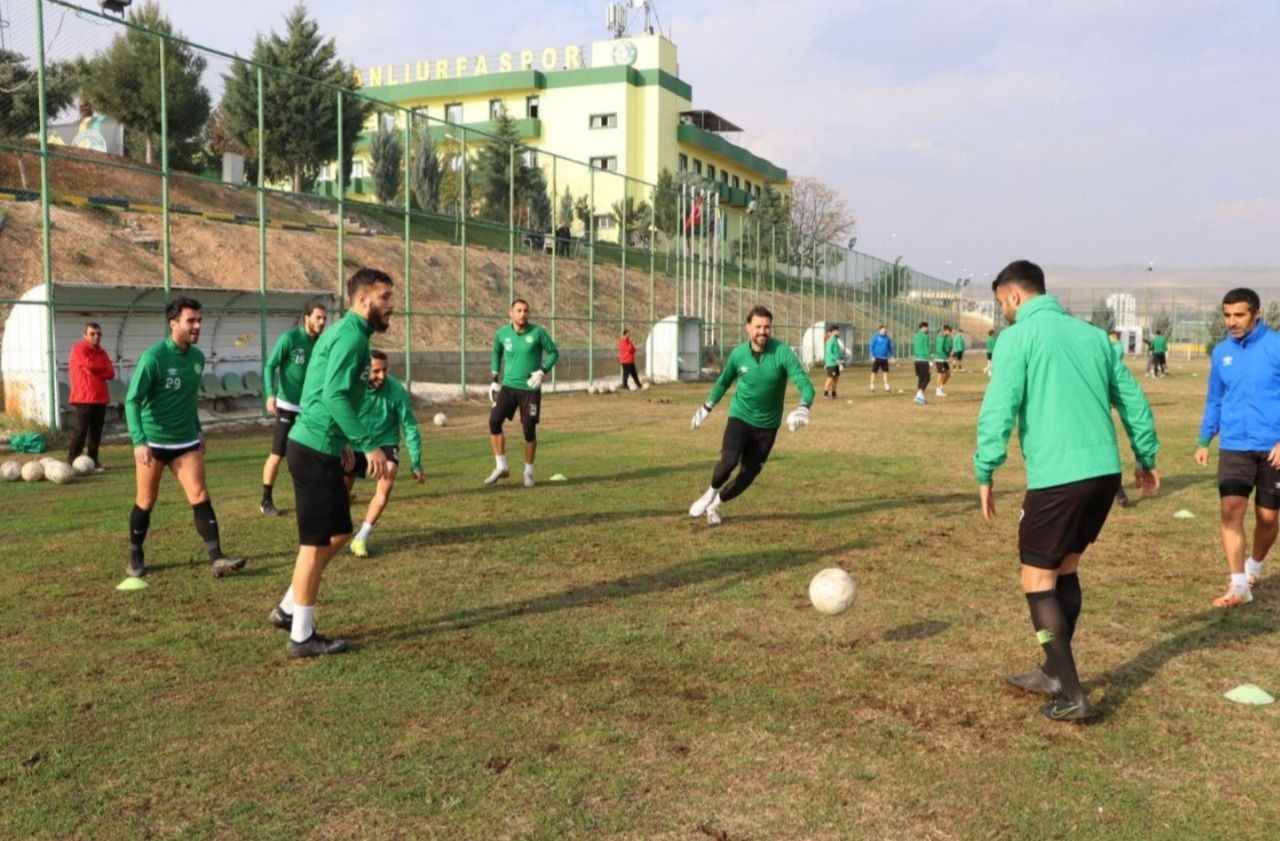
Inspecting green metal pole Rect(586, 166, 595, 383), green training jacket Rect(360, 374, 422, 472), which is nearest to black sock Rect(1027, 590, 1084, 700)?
green training jacket Rect(360, 374, 422, 472)

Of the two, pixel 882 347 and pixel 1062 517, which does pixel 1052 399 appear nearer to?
pixel 1062 517

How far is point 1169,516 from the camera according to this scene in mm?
10516

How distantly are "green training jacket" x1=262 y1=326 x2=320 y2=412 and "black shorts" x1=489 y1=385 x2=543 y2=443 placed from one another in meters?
2.57

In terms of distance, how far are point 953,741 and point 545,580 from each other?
3683 mm

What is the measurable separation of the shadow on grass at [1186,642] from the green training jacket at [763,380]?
402cm

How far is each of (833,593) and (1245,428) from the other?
3.32m

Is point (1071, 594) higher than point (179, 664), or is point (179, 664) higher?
point (1071, 594)

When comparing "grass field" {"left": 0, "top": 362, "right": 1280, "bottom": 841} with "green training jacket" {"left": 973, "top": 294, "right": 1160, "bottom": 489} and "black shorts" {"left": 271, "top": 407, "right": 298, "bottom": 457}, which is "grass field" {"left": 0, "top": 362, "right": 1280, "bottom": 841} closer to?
"black shorts" {"left": 271, "top": 407, "right": 298, "bottom": 457}

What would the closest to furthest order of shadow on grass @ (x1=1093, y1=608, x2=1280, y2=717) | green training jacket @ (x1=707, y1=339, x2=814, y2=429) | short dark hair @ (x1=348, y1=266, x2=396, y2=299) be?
shadow on grass @ (x1=1093, y1=608, x2=1280, y2=717)
short dark hair @ (x1=348, y1=266, x2=396, y2=299)
green training jacket @ (x1=707, y1=339, x2=814, y2=429)

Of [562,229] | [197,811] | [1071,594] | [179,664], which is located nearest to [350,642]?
[179,664]

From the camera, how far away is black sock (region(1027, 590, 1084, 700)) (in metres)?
4.86

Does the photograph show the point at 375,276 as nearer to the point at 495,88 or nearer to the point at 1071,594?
the point at 1071,594

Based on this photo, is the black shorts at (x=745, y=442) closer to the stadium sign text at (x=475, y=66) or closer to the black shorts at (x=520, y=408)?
the black shorts at (x=520, y=408)

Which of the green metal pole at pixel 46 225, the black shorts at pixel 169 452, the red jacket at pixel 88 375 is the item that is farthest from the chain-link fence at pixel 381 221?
the black shorts at pixel 169 452
